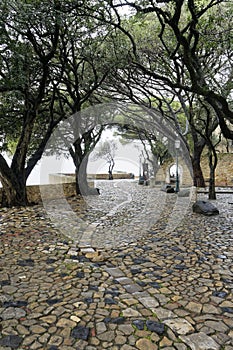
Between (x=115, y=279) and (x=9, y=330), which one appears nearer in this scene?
(x=9, y=330)

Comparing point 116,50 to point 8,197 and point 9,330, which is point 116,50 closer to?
point 8,197

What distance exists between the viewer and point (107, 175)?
28.8m

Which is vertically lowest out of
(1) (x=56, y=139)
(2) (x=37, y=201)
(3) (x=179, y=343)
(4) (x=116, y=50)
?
(3) (x=179, y=343)

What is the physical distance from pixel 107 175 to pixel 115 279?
83.2 ft

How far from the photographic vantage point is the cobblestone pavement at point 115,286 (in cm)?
234

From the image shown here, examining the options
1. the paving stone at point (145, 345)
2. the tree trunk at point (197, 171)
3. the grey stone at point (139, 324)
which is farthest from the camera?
the tree trunk at point (197, 171)

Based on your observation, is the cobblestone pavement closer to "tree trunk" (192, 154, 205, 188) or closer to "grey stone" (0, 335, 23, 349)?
"grey stone" (0, 335, 23, 349)

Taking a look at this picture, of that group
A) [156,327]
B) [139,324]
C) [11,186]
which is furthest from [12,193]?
[156,327]

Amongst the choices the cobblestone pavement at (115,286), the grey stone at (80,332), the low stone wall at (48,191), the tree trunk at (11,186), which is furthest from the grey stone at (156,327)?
the low stone wall at (48,191)

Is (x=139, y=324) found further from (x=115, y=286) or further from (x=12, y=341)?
(x=12, y=341)

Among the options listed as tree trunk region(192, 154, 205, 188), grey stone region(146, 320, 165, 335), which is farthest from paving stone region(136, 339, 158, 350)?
tree trunk region(192, 154, 205, 188)

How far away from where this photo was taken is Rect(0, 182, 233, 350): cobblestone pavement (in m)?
2.34

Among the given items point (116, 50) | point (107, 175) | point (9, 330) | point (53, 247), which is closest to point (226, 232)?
point (53, 247)

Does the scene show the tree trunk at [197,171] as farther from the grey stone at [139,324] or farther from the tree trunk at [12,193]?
the grey stone at [139,324]
